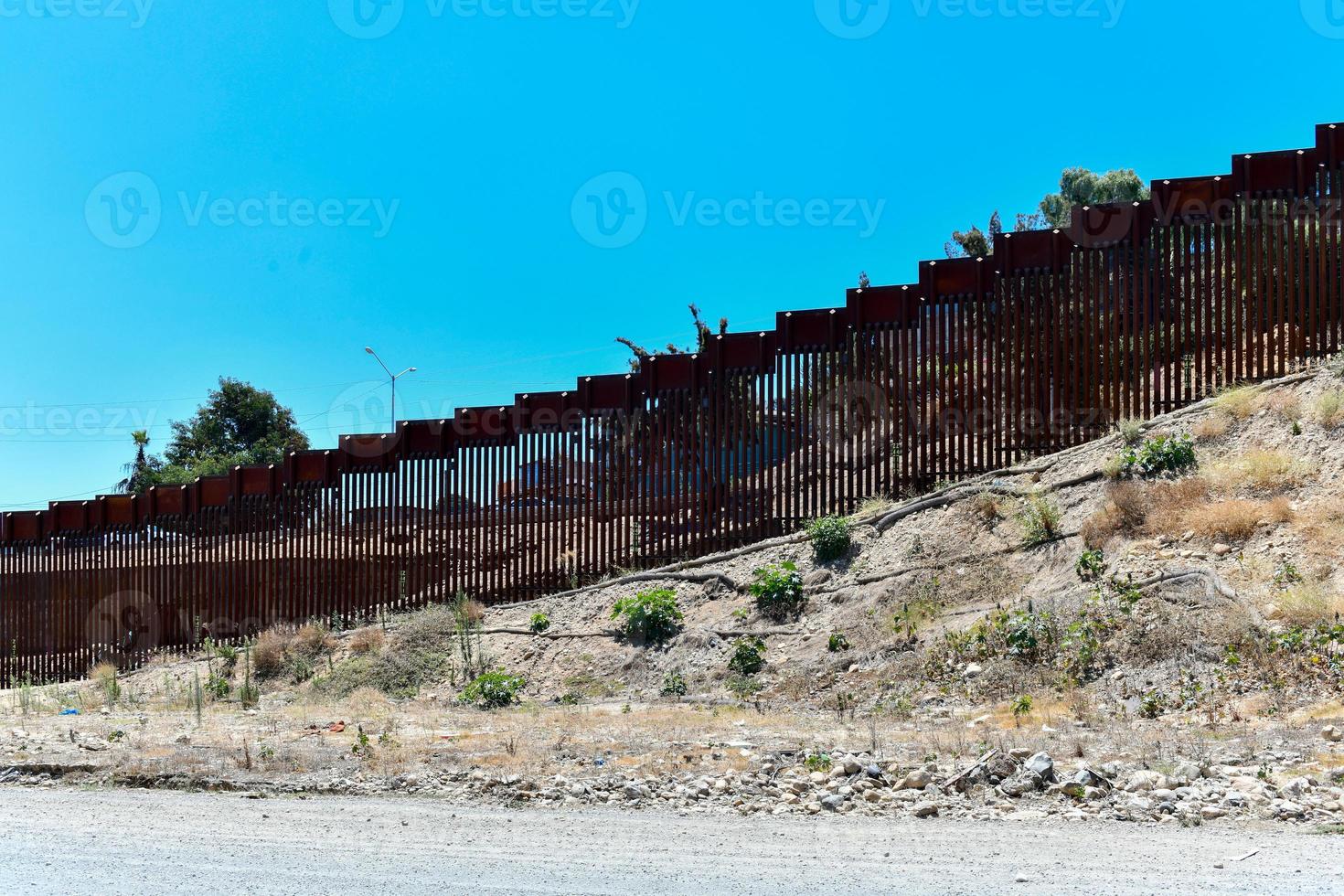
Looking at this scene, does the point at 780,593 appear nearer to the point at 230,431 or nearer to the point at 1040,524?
the point at 1040,524

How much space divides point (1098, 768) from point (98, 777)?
25.9 ft

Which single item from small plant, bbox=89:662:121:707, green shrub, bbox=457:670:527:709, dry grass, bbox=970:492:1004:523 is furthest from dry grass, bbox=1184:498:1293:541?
small plant, bbox=89:662:121:707

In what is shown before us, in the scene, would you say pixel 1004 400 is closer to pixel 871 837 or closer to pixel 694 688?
pixel 694 688

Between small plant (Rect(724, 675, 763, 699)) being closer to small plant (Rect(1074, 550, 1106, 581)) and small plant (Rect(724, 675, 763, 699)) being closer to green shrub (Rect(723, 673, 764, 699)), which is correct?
green shrub (Rect(723, 673, 764, 699))

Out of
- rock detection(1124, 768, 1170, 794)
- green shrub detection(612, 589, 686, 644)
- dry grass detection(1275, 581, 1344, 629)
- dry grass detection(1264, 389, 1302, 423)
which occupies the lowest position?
rock detection(1124, 768, 1170, 794)

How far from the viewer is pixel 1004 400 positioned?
14.2m

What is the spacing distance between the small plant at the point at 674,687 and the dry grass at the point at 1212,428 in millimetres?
6991

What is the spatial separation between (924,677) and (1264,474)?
4549 millimetres

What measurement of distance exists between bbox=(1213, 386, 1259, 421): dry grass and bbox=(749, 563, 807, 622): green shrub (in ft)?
18.8

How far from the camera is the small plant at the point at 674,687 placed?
11984 millimetres

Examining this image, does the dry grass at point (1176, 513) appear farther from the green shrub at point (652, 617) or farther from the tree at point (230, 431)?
the tree at point (230, 431)

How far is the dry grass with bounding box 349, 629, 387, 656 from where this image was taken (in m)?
15.3

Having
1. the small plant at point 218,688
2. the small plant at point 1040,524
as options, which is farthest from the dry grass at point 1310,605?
the small plant at point 218,688

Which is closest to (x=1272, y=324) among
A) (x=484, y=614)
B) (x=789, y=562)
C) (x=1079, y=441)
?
(x=1079, y=441)
